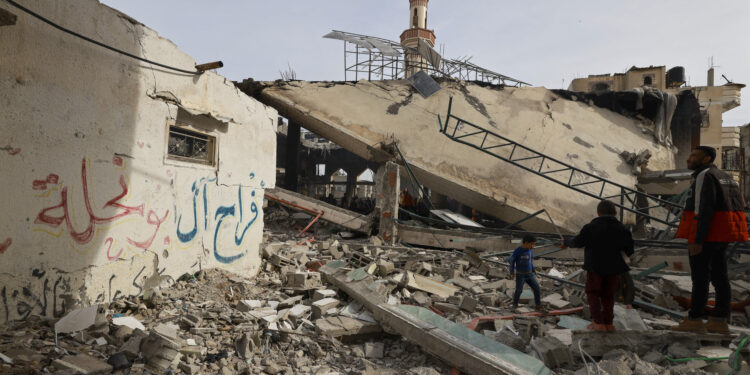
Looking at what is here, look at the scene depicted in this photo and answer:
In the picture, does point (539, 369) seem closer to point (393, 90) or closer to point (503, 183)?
point (503, 183)

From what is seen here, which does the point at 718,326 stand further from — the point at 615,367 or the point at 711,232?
the point at 615,367

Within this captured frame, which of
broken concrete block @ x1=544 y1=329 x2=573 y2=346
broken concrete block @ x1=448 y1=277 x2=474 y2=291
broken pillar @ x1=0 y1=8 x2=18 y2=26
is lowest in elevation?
broken concrete block @ x1=448 y1=277 x2=474 y2=291

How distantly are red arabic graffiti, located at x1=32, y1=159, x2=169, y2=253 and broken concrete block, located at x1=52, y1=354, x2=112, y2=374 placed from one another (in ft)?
3.97

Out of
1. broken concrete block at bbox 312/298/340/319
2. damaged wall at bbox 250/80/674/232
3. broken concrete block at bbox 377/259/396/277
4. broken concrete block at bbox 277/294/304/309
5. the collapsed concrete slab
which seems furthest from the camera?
damaged wall at bbox 250/80/674/232

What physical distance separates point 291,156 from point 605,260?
1553cm

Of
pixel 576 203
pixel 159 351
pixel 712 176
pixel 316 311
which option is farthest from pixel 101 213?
pixel 576 203

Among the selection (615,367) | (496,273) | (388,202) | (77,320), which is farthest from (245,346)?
(388,202)

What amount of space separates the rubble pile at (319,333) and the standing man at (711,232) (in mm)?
228

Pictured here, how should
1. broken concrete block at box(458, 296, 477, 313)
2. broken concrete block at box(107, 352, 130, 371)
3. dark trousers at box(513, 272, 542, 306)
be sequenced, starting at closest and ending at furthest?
broken concrete block at box(107, 352, 130, 371) < broken concrete block at box(458, 296, 477, 313) < dark trousers at box(513, 272, 542, 306)

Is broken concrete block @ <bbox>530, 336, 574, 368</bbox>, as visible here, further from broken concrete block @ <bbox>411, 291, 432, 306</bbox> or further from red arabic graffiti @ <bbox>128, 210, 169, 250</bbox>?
red arabic graffiti @ <bbox>128, 210, 169, 250</bbox>

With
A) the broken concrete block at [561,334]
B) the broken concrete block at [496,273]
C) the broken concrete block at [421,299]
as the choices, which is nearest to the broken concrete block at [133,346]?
the broken concrete block at [421,299]

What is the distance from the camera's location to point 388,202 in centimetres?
975

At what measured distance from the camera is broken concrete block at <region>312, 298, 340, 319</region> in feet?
14.6

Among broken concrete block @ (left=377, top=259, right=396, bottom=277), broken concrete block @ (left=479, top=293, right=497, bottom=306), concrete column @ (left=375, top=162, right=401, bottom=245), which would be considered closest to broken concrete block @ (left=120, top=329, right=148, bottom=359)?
broken concrete block @ (left=377, top=259, right=396, bottom=277)
